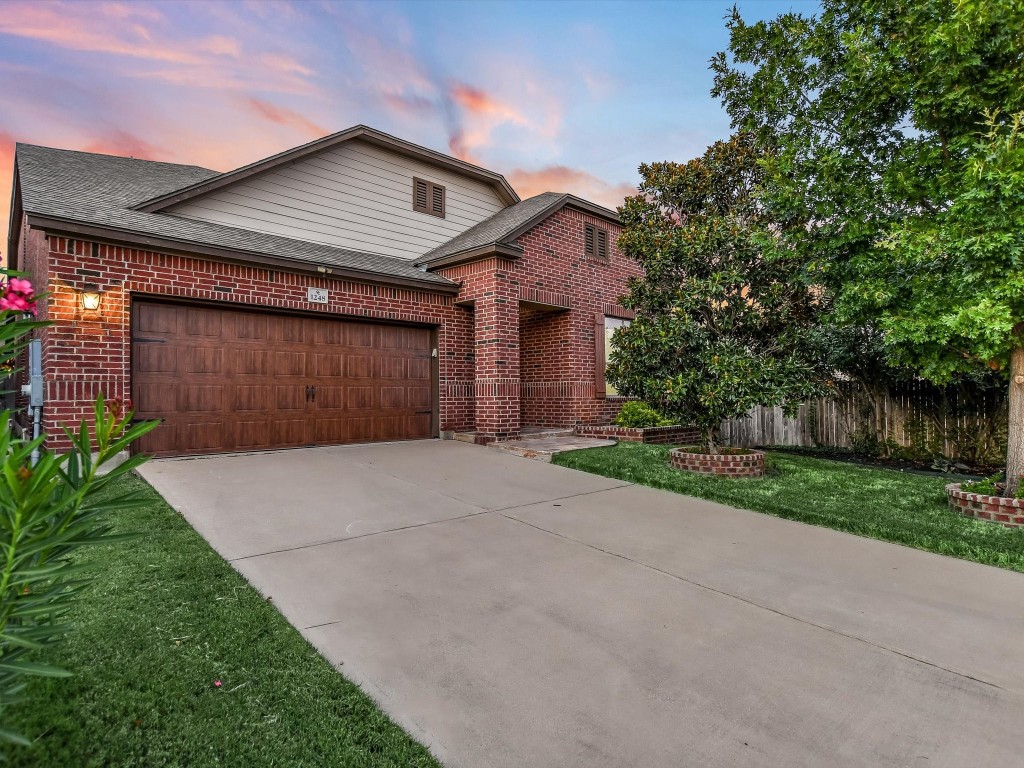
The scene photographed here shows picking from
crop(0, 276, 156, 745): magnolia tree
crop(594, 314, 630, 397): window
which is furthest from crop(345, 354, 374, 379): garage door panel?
crop(0, 276, 156, 745): magnolia tree

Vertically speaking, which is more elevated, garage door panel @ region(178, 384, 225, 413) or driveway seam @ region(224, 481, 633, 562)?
garage door panel @ region(178, 384, 225, 413)

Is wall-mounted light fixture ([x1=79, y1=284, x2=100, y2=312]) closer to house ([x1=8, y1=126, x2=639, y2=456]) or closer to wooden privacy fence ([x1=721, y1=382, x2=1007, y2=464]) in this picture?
house ([x1=8, y1=126, x2=639, y2=456])

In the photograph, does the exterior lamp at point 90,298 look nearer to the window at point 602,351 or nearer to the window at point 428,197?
the window at point 428,197

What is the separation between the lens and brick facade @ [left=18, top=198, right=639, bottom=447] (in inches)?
239

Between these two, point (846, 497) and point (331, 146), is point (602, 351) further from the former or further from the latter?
point (331, 146)

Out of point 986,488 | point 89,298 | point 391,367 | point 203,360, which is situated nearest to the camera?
point 986,488

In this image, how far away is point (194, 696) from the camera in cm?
202

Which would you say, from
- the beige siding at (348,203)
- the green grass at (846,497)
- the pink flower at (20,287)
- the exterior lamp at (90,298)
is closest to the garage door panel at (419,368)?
the beige siding at (348,203)

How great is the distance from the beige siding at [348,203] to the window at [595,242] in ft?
9.09

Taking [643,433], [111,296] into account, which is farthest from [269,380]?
[643,433]

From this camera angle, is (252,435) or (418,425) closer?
(252,435)

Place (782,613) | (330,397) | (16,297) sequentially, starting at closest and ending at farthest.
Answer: (16,297) → (782,613) → (330,397)

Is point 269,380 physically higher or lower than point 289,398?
higher

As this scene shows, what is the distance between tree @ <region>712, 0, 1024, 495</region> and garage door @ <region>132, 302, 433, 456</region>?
649 centimetres
